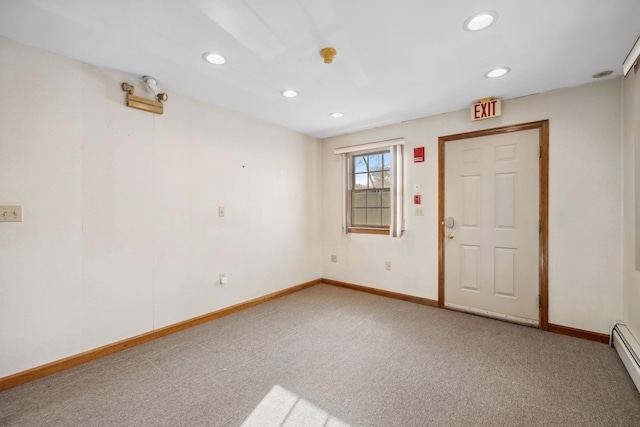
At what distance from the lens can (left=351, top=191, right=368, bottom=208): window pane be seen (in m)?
4.36

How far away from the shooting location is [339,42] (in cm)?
201

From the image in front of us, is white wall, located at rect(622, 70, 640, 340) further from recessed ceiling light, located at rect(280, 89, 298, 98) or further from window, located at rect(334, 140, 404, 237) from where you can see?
recessed ceiling light, located at rect(280, 89, 298, 98)

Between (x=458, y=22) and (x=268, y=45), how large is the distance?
1.28 m

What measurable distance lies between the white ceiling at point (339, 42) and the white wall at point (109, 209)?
0.27m

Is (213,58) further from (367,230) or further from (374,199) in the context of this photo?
(367,230)

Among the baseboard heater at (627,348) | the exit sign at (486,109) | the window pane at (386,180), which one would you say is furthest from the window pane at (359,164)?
the baseboard heater at (627,348)

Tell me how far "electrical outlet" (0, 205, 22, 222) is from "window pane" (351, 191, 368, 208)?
3639 mm

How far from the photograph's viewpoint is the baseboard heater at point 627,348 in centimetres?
196

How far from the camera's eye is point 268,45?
2045 mm

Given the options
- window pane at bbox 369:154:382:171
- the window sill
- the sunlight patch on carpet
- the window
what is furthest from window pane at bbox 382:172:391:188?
the sunlight patch on carpet

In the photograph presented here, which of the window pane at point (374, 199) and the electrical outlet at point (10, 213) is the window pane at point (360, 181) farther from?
the electrical outlet at point (10, 213)

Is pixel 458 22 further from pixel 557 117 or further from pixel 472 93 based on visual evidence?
pixel 557 117

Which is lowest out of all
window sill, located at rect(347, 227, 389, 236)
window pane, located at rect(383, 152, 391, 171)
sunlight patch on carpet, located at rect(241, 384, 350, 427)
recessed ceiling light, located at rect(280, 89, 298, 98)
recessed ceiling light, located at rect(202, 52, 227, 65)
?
sunlight patch on carpet, located at rect(241, 384, 350, 427)

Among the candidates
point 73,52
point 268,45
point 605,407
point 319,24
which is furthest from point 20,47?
point 605,407
